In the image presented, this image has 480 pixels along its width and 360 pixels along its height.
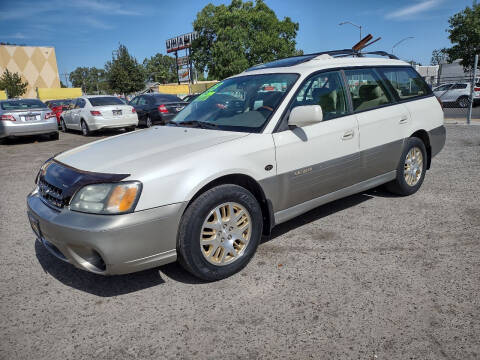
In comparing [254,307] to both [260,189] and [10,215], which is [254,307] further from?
[10,215]

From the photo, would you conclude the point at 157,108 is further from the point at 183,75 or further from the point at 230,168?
the point at 183,75

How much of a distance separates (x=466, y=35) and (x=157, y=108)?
29.8 m

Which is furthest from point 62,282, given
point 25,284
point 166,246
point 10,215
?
point 10,215

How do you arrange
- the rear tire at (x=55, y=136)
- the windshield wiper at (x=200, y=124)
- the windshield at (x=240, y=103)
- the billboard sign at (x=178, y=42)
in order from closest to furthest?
the windshield at (x=240, y=103) < the windshield wiper at (x=200, y=124) < the rear tire at (x=55, y=136) < the billboard sign at (x=178, y=42)

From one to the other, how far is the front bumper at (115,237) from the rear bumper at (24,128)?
10534 millimetres

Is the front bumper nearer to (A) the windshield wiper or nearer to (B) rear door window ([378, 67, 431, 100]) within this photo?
(A) the windshield wiper

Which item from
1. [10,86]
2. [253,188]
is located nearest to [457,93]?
[253,188]

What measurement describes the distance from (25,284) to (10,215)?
2251mm

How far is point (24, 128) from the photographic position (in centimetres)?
1171

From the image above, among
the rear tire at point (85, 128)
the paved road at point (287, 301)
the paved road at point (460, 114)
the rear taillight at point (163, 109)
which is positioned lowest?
the paved road at point (287, 301)

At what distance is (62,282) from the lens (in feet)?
10.2

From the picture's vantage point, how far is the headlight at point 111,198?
8.29ft

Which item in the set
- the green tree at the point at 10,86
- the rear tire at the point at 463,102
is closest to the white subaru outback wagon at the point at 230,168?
the rear tire at the point at 463,102

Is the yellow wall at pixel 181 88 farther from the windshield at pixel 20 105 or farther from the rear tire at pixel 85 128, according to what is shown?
the windshield at pixel 20 105
